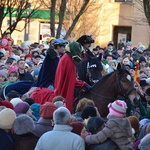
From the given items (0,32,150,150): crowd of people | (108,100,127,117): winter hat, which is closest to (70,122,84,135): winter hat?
(0,32,150,150): crowd of people

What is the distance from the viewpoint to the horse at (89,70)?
A: 34.9 ft

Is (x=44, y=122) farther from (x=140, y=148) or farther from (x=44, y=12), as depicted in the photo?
(x=44, y=12)

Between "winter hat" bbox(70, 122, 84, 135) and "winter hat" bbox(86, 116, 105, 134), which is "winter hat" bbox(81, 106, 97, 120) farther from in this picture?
"winter hat" bbox(86, 116, 105, 134)

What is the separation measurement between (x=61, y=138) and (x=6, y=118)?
0.85m

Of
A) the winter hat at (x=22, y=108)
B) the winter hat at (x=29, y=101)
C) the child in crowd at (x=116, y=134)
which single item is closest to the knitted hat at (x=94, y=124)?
the child in crowd at (x=116, y=134)

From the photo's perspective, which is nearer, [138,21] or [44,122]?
[44,122]

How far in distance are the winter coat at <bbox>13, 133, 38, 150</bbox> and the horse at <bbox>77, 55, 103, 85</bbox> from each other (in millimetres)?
3913

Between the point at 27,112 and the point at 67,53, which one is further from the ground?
the point at 67,53

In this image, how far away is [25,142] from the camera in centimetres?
680

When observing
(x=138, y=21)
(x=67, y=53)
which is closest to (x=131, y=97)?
(x=67, y=53)

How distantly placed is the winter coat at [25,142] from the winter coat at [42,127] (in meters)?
0.26

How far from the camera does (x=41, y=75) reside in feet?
33.9

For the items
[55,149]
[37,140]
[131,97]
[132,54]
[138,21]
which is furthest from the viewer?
[138,21]

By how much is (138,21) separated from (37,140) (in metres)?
33.7
